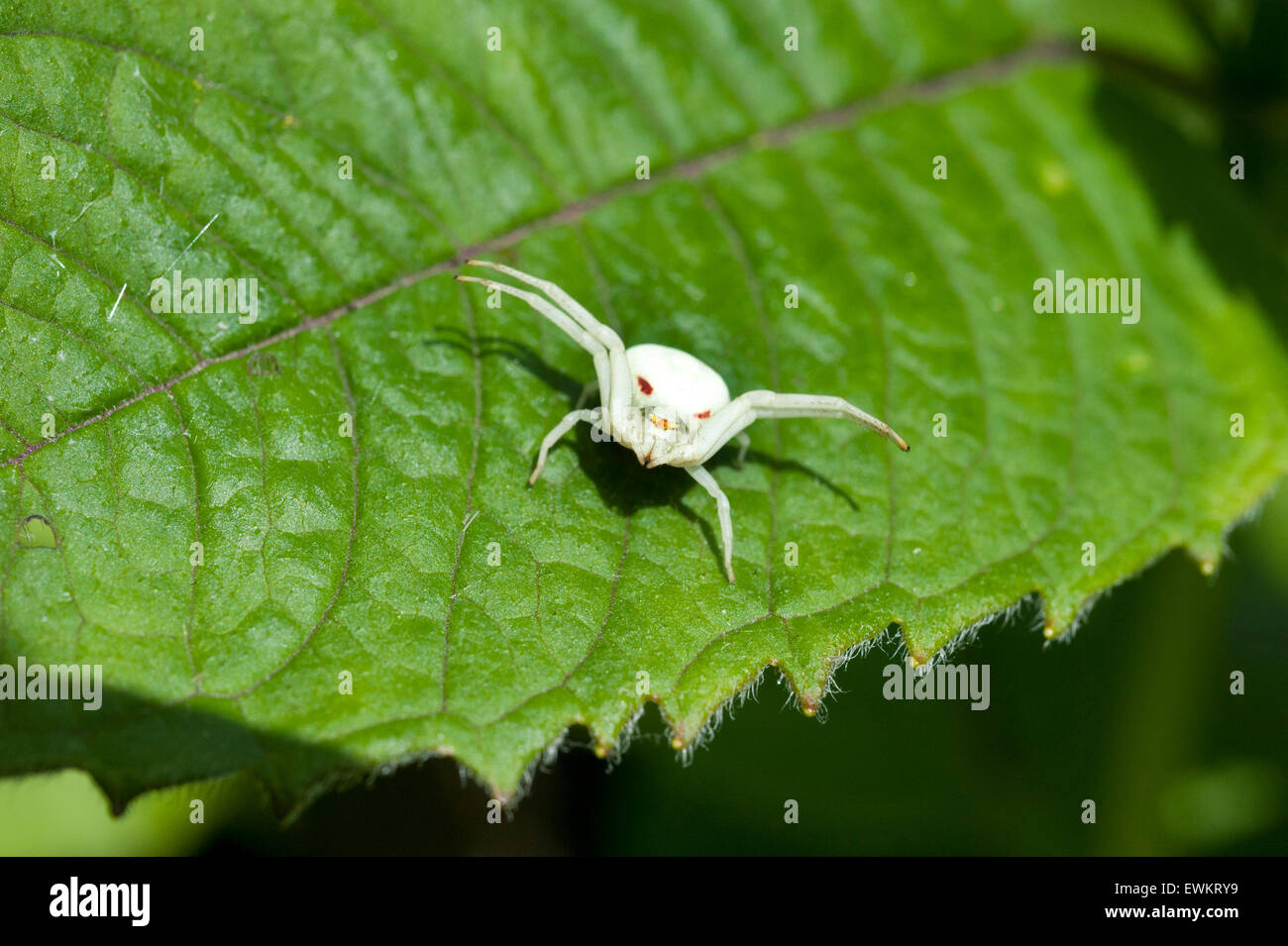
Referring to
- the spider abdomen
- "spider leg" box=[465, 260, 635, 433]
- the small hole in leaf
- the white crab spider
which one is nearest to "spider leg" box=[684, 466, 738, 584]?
the white crab spider

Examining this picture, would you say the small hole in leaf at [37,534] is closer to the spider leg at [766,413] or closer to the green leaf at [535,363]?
the green leaf at [535,363]

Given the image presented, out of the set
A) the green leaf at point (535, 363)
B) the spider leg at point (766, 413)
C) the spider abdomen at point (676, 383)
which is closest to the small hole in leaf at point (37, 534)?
the green leaf at point (535, 363)

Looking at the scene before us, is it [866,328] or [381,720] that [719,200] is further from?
[381,720]

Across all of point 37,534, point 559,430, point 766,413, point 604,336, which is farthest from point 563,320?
point 37,534

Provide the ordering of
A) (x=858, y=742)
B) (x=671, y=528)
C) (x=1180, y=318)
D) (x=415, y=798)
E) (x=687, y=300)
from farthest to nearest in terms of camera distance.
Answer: (x=858, y=742) < (x=415, y=798) < (x=1180, y=318) < (x=687, y=300) < (x=671, y=528)

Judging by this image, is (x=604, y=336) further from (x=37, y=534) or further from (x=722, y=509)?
(x=37, y=534)

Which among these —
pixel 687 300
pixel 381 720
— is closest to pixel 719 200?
pixel 687 300
